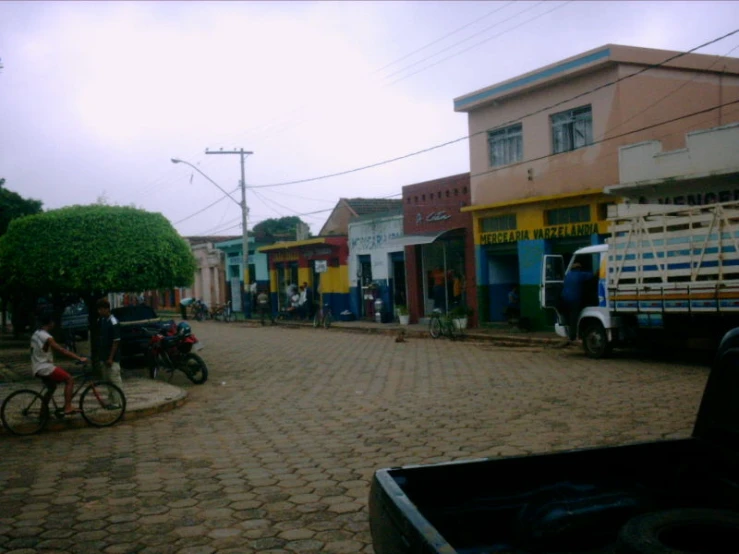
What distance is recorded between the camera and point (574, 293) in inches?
634

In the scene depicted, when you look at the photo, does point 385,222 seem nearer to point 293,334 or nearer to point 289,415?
point 293,334

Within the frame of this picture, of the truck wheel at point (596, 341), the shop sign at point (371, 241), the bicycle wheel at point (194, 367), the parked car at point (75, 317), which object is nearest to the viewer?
the bicycle wheel at point (194, 367)

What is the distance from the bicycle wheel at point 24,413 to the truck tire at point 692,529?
29.3 ft

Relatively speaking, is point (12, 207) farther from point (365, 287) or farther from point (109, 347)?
point (109, 347)

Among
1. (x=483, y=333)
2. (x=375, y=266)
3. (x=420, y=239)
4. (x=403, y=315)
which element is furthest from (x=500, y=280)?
(x=375, y=266)

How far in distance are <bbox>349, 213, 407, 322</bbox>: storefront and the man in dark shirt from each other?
13520 mm

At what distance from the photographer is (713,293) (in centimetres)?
1285

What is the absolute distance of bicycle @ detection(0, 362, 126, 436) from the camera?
9.76m

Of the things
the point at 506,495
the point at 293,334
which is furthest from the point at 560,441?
the point at 293,334

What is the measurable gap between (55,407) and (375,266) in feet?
75.2

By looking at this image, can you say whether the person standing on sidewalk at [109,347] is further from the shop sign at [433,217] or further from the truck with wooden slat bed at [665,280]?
the shop sign at [433,217]

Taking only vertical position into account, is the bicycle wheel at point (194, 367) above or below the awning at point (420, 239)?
below

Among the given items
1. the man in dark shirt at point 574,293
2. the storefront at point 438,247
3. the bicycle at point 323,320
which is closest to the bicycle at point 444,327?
the storefront at point 438,247

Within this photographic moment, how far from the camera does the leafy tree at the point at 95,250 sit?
1460cm
